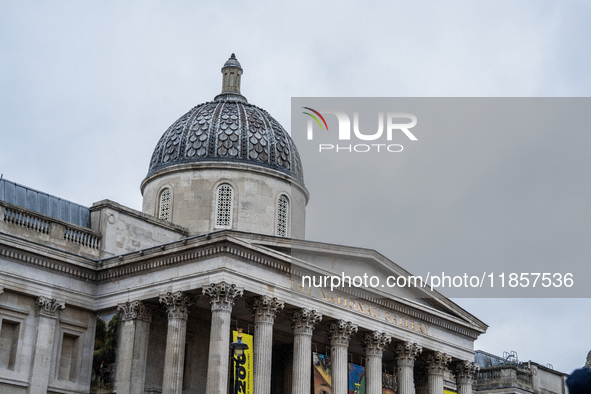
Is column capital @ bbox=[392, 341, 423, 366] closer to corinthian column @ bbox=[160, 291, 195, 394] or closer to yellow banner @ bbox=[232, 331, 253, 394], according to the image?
yellow banner @ bbox=[232, 331, 253, 394]

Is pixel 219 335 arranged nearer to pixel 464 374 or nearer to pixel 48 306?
pixel 48 306

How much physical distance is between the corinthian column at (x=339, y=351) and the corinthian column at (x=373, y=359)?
1.36 metres

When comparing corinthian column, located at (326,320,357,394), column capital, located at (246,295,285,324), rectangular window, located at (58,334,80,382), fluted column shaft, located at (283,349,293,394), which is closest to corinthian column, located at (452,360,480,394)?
corinthian column, located at (326,320,357,394)

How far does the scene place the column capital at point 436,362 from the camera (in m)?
39.4

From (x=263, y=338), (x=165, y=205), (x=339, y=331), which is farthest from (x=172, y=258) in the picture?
(x=165, y=205)

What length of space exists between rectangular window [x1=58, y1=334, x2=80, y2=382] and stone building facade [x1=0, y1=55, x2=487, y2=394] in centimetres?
Result: 4

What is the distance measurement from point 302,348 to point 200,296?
4658 millimetres

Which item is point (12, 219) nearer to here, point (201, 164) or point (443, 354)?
point (201, 164)

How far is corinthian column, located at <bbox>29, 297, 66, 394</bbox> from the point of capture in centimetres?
3116

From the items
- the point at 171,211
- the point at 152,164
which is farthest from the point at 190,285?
the point at 152,164

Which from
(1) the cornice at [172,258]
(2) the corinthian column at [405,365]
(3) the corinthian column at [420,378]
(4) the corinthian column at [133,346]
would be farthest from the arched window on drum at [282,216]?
(4) the corinthian column at [133,346]

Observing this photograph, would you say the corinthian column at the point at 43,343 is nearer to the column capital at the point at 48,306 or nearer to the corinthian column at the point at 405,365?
the column capital at the point at 48,306

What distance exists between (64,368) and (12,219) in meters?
6.14

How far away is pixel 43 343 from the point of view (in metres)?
31.6
